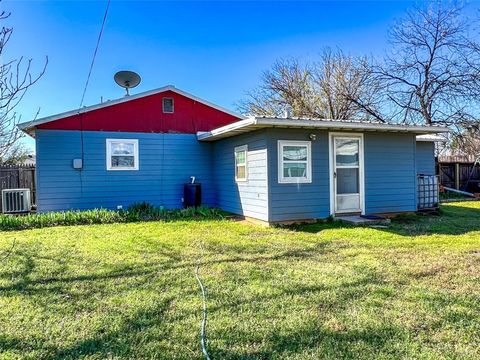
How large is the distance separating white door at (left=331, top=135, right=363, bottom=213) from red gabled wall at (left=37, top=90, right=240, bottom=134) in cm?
442

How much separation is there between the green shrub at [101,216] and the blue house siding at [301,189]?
6.44ft

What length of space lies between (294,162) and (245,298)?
497 cm

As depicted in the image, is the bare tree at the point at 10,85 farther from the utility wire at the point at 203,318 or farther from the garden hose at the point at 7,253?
the garden hose at the point at 7,253

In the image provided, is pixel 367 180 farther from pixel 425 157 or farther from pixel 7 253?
pixel 7 253

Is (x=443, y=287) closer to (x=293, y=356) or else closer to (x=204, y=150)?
(x=293, y=356)

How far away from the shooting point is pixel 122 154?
10156mm

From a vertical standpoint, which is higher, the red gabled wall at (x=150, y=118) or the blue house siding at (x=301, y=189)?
the red gabled wall at (x=150, y=118)

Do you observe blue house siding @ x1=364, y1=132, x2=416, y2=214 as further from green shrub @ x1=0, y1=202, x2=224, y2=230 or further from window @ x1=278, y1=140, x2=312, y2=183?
green shrub @ x1=0, y1=202, x2=224, y2=230

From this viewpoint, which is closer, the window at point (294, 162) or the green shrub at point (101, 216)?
the window at point (294, 162)

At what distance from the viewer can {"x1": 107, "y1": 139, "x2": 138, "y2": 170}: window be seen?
9.99m

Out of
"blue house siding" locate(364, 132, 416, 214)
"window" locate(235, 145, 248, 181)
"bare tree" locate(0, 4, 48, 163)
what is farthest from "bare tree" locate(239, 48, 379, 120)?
"bare tree" locate(0, 4, 48, 163)

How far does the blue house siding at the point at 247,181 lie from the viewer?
7.82m

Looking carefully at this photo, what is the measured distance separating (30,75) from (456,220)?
357 inches

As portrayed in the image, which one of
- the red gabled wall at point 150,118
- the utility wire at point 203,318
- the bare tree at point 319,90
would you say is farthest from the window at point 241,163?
the bare tree at point 319,90
